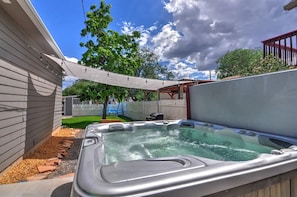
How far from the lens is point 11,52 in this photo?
3830mm

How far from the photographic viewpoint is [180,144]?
12.9 ft

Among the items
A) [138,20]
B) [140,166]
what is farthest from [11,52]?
[138,20]

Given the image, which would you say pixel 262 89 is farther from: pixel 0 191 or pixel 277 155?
pixel 0 191

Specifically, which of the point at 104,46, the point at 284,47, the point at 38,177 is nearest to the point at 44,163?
the point at 38,177

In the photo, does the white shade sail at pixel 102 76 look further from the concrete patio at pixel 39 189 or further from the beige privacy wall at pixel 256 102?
the concrete patio at pixel 39 189

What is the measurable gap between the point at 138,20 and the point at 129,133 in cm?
939

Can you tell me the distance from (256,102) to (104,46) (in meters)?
8.62

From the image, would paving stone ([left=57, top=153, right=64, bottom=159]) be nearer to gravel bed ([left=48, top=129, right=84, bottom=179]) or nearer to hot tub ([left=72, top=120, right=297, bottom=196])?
gravel bed ([left=48, top=129, right=84, bottom=179])

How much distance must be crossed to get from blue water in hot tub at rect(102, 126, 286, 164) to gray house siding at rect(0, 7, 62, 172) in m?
1.71

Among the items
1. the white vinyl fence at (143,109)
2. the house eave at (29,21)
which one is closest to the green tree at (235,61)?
the white vinyl fence at (143,109)

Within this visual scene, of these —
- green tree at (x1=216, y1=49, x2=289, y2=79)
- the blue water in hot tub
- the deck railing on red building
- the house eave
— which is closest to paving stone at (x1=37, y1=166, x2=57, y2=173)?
the blue water in hot tub

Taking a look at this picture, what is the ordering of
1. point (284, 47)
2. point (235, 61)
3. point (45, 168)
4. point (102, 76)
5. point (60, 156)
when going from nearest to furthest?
1. point (45, 168)
2. point (60, 156)
3. point (102, 76)
4. point (284, 47)
5. point (235, 61)

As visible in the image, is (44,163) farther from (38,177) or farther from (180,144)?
(180,144)

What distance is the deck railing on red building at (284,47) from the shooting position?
682cm
